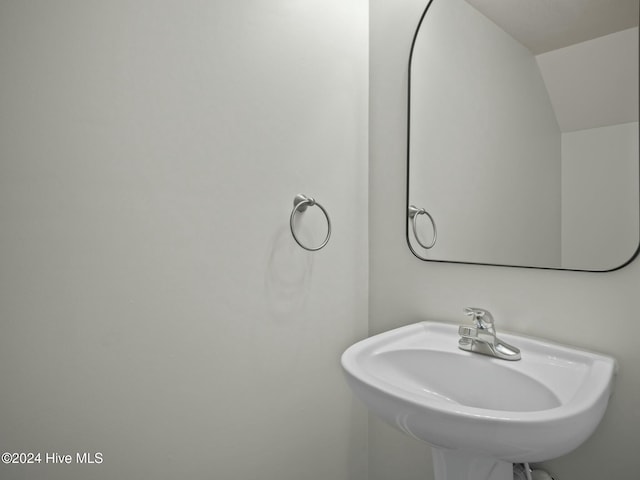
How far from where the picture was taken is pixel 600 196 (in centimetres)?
91

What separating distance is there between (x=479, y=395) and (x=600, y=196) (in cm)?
56

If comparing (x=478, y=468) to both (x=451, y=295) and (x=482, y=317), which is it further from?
(x=451, y=295)

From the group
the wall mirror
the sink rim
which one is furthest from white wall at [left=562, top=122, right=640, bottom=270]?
the sink rim

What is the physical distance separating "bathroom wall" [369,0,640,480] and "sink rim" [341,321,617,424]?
6cm

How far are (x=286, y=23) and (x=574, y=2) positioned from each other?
0.75 meters

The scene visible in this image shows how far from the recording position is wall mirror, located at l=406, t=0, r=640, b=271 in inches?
34.8

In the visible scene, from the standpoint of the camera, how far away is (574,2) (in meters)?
0.95

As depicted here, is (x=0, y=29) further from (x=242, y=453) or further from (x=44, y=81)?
(x=242, y=453)

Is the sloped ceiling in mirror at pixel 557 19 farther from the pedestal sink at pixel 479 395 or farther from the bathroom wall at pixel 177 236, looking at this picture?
the pedestal sink at pixel 479 395

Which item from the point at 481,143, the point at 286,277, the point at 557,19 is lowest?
the point at 286,277

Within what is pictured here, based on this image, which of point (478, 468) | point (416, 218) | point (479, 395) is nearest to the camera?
point (478, 468)

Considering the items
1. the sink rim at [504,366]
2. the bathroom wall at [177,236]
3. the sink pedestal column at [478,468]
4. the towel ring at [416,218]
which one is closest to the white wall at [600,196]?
the sink rim at [504,366]

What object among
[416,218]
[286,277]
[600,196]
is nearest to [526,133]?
[600,196]

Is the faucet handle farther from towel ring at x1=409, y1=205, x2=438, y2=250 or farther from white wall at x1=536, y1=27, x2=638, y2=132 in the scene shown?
white wall at x1=536, y1=27, x2=638, y2=132
